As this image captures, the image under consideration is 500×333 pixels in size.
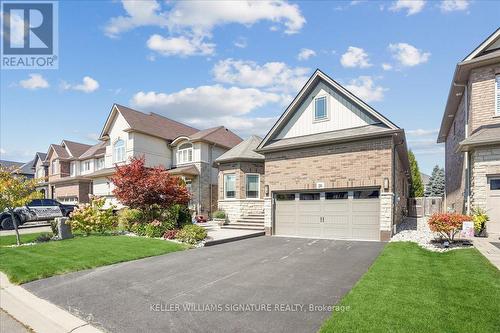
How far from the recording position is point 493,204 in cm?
1092

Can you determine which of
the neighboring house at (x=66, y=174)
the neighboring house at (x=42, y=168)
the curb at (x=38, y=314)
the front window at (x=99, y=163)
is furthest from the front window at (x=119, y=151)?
the curb at (x=38, y=314)

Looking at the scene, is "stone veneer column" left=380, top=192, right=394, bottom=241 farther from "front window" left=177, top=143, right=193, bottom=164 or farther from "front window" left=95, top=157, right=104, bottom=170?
"front window" left=95, top=157, right=104, bottom=170

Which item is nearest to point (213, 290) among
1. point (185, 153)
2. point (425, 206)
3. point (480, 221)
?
point (480, 221)

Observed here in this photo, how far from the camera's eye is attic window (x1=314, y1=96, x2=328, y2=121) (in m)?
15.1

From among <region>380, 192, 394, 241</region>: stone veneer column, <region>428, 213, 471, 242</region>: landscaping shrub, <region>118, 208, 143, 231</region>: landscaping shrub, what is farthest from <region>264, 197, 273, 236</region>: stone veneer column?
<region>428, 213, 471, 242</region>: landscaping shrub

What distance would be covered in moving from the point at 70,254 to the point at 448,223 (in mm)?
13338

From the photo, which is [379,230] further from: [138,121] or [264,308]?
[138,121]

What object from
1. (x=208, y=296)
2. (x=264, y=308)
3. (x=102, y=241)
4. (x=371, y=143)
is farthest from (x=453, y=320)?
(x=102, y=241)

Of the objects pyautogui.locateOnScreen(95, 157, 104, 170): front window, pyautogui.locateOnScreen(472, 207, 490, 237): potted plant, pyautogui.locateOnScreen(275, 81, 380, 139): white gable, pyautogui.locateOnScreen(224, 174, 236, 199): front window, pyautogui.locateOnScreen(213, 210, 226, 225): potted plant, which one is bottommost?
pyautogui.locateOnScreen(213, 210, 226, 225): potted plant

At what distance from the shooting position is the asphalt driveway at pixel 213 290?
496cm

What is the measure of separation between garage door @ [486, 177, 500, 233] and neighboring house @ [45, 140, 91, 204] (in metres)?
33.0

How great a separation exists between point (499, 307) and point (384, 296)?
5.78ft

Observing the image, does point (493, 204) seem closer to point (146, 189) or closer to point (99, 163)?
point (146, 189)

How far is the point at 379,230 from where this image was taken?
1281cm
